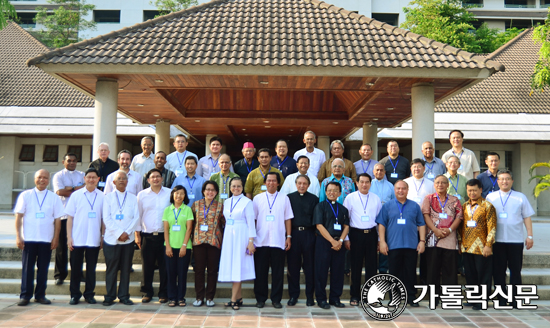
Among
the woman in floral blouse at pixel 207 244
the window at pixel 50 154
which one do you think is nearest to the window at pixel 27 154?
the window at pixel 50 154

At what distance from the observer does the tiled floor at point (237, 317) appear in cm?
534

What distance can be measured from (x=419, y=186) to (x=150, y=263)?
4201mm

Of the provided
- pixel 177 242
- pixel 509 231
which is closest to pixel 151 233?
pixel 177 242

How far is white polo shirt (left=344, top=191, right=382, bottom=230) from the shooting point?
6320 mm

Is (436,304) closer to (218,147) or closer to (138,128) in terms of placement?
(218,147)

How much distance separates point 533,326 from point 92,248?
5884 mm

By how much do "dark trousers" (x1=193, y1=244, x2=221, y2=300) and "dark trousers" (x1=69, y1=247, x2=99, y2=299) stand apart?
1.48 m

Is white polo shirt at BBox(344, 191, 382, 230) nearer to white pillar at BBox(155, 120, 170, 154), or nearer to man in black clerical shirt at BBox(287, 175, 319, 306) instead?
man in black clerical shirt at BBox(287, 175, 319, 306)

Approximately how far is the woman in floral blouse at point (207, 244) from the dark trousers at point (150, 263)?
21.3 inches

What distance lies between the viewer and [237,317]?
567 cm

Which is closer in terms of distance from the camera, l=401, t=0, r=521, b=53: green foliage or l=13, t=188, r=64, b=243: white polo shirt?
l=13, t=188, r=64, b=243: white polo shirt

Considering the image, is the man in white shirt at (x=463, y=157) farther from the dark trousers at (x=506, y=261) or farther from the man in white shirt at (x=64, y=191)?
the man in white shirt at (x=64, y=191)

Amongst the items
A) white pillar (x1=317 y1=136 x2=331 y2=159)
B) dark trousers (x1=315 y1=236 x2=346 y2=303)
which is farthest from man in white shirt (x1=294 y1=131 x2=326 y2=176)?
white pillar (x1=317 y1=136 x2=331 y2=159)

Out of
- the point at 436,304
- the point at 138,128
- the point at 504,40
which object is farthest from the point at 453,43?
the point at 436,304
